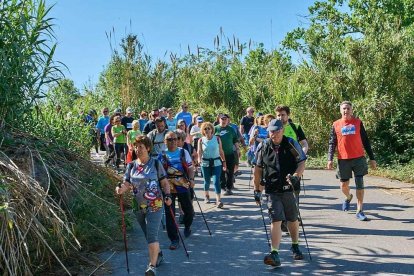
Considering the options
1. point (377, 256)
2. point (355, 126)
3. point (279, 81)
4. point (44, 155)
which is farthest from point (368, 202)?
point (279, 81)

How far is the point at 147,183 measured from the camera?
19.3 feet

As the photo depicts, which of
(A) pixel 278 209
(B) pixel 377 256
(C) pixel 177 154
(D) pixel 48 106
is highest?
(D) pixel 48 106

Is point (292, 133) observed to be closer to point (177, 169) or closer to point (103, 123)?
point (177, 169)

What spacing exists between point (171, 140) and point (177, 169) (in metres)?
0.42

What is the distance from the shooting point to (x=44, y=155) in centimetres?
652

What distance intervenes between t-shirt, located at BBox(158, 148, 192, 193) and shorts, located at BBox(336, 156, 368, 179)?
2.83 m

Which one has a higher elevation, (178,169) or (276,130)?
(276,130)

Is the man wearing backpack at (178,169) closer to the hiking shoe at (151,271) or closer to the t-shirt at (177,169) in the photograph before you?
the t-shirt at (177,169)

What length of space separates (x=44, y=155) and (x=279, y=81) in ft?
47.5

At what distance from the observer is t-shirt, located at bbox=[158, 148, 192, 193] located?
7.33m

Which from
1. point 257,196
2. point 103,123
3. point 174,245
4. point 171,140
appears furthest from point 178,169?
point 103,123

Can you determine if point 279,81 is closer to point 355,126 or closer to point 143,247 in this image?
point 355,126

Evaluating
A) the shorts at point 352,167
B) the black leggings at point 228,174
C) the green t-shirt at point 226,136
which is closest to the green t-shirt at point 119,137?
the black leggings at point 228,174

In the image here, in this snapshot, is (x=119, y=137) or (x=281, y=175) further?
(x=119, y=137)
